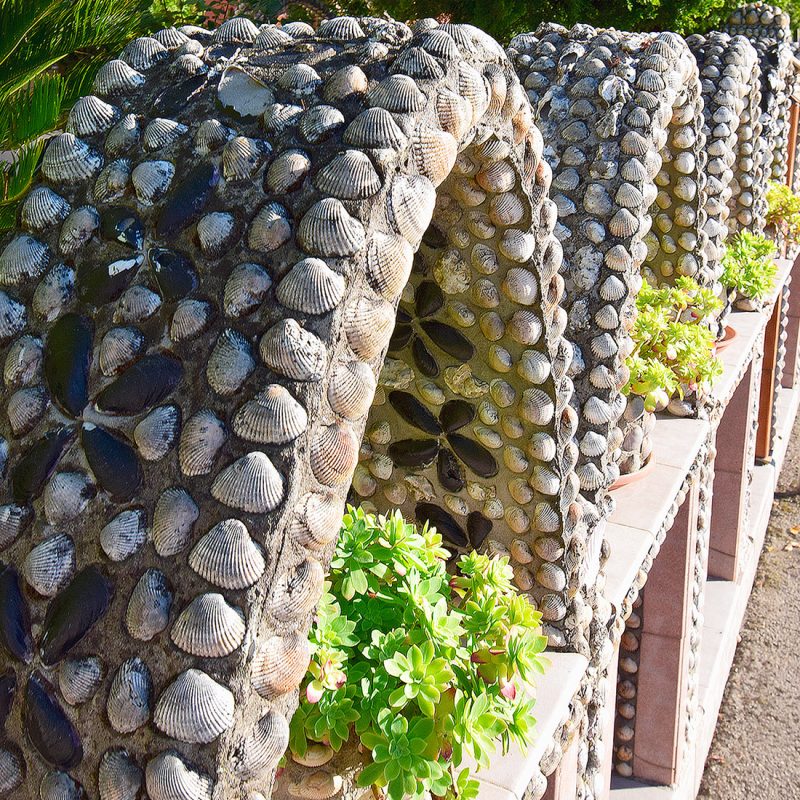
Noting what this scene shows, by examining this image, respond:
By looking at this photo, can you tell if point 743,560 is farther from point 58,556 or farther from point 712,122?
point 58,556

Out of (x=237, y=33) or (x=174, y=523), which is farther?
(x=237, y=33)

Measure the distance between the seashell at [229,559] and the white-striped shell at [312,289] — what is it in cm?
24

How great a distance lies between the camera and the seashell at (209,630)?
85 centimetres

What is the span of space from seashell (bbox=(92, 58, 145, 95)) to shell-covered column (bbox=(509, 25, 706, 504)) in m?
1.26

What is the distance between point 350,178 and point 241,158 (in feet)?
0.48

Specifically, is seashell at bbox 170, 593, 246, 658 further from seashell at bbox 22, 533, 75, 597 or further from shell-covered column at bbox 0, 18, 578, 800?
seashell at bbox 22, 533, 75, 597

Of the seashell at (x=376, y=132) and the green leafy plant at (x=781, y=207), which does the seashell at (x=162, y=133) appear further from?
the green leafy plant at (x=781, y=207)

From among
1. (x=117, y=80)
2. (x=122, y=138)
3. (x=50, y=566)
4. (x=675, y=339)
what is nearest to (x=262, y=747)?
(x=50, y=566)

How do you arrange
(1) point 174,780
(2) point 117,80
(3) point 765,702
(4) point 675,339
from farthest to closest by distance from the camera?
Result: (3) point 765,702
(4) point 675,339
(2) point 117,80
(1) point 174,780

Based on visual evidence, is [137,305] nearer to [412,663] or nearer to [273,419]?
[273,419]

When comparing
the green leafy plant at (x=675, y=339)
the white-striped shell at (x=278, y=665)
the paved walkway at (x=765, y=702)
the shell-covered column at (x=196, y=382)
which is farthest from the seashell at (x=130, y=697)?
the paved walkway at (x=765, y=702)

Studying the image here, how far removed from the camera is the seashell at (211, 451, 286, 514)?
878mm

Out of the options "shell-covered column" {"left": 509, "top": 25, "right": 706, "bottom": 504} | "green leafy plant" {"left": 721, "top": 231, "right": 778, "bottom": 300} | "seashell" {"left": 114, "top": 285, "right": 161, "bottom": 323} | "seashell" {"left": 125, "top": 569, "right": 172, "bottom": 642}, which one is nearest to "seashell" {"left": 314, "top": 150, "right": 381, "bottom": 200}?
"seashell" {"left": 114, "top": 285, "right": 161, "bottom": 323}

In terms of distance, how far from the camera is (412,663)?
1.21 meters
